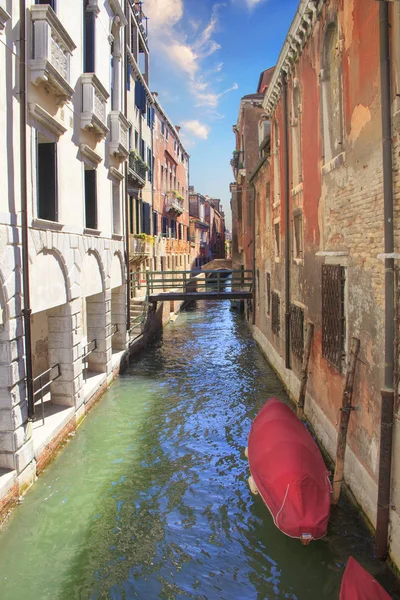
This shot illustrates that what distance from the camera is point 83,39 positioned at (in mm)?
11320

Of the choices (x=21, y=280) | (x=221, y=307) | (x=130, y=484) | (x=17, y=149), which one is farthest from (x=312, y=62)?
(x=221, y=307)

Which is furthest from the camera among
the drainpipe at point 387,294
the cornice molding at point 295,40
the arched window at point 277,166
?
the arched window at point 277,166

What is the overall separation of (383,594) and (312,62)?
9357 mm

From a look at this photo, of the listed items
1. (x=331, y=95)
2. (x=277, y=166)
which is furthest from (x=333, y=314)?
(x=277, y=166)

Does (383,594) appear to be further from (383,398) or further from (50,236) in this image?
(50,236)

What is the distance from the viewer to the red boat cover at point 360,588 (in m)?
4.55

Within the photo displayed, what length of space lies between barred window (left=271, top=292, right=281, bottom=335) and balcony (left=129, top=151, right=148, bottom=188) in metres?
8.00

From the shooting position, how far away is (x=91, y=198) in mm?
12844

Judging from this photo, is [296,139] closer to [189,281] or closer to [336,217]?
[336,217]

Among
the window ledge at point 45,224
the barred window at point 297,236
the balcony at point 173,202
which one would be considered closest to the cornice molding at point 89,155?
the window ledge at point 45,224

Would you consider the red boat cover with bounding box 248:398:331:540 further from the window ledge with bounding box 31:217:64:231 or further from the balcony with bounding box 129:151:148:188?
the balcony with bounding box 129:151:148:188

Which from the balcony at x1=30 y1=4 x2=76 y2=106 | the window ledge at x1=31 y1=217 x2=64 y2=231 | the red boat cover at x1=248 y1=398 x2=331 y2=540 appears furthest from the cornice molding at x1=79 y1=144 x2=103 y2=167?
the red boat cover at x1=248 y1=398 x2=331 y2=540

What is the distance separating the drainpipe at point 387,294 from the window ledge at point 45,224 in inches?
220

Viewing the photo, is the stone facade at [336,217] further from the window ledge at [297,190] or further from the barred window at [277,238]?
the barred window at [277,238]
